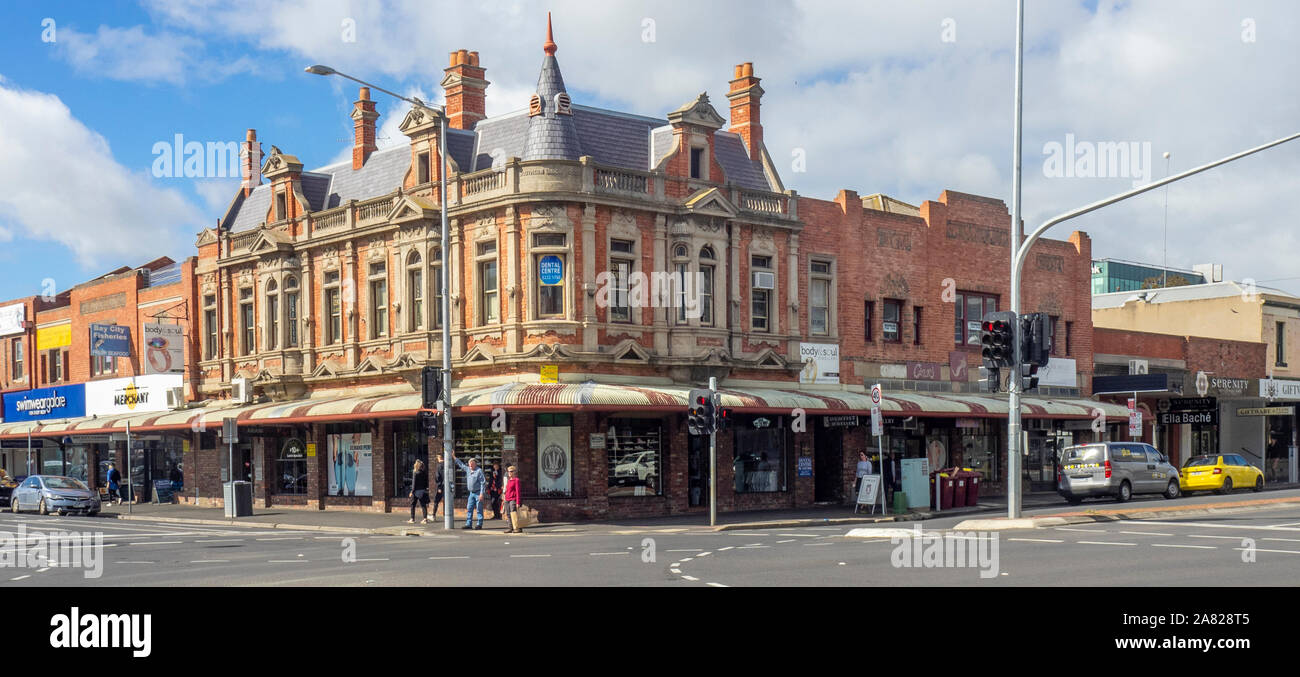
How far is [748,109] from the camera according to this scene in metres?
38.4

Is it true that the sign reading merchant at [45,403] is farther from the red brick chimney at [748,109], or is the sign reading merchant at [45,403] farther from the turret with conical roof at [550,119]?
the red brick chimney at [748,109]

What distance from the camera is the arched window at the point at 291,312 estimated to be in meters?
39.9

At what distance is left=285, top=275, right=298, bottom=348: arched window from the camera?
3988 cm

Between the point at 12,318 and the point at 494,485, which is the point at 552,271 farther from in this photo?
the point at 12,318

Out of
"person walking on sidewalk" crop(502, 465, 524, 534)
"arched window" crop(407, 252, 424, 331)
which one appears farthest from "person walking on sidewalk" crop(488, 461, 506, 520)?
"arched window" crop(407, 252, 424, 331)

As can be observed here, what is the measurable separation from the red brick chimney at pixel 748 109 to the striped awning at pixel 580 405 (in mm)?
7688

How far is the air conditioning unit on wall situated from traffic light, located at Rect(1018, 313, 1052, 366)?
25676 mm

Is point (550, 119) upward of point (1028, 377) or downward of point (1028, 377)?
upward

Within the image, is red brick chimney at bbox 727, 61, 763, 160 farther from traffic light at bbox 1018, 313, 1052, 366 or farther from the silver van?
traffic light at bbox 1018, 313, 1052, 366

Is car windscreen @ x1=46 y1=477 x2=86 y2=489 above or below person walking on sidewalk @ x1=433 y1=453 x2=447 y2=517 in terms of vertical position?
below

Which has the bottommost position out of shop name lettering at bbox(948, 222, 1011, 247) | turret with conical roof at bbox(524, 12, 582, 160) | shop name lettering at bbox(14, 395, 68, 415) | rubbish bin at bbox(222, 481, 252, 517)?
rubbish bin at bbox(222, 481, 252, 517)

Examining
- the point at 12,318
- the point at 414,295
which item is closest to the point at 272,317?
the point at 414,295

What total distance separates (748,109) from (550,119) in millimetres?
7574
